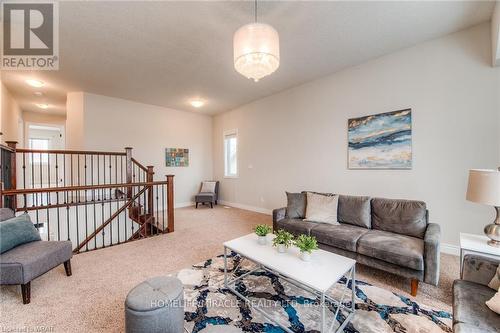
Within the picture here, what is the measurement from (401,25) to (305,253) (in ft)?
10.2

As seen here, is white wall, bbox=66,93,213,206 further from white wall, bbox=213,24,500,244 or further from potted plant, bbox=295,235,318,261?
potted plant, bbox=295,235,318,261

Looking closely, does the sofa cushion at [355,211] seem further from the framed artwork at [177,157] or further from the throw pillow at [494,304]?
the framed artwork at [177,157]

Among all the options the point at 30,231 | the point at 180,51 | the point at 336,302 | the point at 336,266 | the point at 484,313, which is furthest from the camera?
the point at 180,51

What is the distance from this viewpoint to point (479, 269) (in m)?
1.57

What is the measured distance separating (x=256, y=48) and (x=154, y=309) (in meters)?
2.24

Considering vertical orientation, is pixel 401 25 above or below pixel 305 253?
above

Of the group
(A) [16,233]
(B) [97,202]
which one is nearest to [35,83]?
(B) [97,202]

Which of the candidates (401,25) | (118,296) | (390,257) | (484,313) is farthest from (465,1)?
(118,296)

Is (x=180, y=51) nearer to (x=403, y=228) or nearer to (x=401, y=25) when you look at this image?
(x=401, y=25)

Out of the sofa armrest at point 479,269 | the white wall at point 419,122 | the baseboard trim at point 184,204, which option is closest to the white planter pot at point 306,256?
the sofa armrest at point 479,269

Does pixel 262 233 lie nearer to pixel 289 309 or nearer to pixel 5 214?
pixel 289 309

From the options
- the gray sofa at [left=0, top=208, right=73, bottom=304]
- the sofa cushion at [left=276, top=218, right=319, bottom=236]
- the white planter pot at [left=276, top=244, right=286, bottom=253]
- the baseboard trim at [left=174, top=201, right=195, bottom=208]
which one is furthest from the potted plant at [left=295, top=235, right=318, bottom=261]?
the baseboard trim at [left=174, top=201, right=195, bottom=208]

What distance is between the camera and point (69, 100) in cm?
512

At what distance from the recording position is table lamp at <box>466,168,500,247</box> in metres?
1.73
